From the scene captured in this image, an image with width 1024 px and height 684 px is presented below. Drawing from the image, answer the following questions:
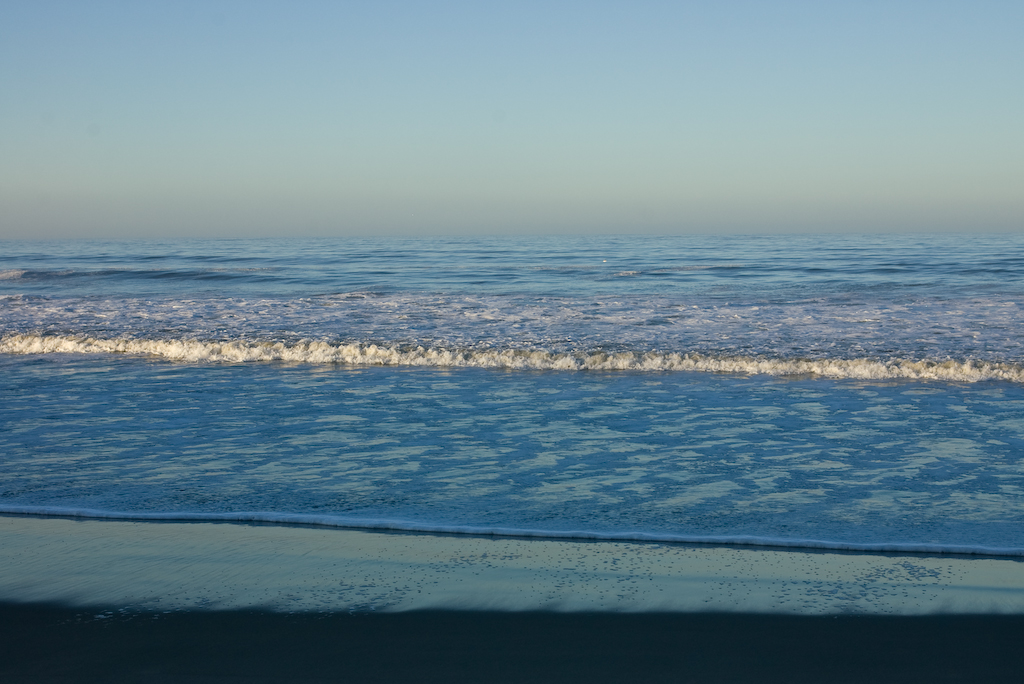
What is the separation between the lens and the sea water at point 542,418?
467cm

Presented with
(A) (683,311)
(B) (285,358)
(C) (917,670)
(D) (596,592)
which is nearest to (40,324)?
(B) (285,358)

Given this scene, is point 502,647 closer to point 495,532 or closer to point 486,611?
point 486,611

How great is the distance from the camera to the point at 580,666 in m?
3.00

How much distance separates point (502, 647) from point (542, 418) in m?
4.09

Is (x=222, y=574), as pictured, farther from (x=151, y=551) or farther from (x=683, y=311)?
(x=683, y=311)

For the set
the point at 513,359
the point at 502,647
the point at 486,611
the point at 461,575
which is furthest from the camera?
the point at 513,359

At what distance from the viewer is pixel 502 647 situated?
10.3ft

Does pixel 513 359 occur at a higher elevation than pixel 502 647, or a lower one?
higher

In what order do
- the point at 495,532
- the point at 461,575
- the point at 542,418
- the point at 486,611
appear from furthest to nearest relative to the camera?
the point at 542,418, the point at 495,532, the point at 461,575, the point at 486,611

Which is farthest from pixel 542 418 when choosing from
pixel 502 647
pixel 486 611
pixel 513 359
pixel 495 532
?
pixel 502 647

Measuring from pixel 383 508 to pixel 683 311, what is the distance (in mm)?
11857

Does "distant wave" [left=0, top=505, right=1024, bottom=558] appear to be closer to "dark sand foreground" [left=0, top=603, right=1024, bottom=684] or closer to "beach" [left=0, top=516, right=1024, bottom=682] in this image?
"beach" [left=0, top=516, right=1024, bottom=682]

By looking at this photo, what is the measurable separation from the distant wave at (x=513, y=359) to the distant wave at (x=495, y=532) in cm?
546

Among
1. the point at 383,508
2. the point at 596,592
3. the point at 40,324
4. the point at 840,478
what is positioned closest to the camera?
the point at 596,592
